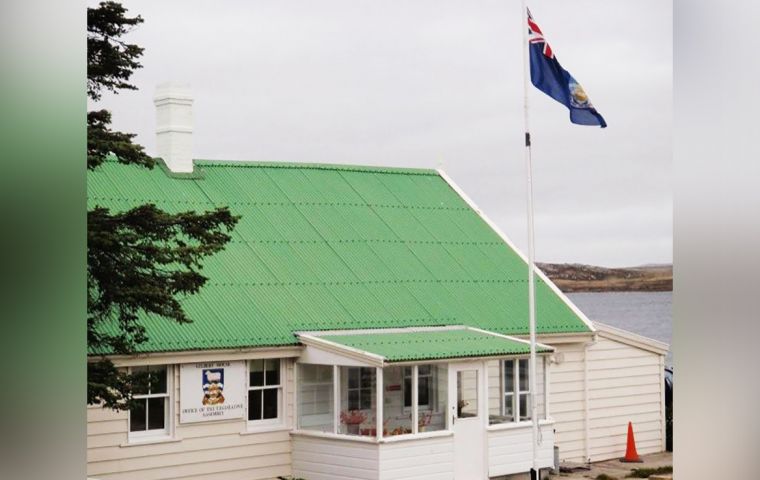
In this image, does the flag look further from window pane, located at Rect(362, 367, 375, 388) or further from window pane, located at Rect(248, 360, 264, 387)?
window pane, located at Rect(248, 360, 264, 387)

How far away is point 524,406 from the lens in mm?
7480

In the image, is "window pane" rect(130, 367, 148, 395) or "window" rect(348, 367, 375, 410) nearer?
"window pane" rect(130, 367, 148, 395)

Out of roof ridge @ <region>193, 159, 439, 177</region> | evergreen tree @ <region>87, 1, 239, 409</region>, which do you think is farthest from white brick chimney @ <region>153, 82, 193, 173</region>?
evergreen tree @ <region>87, 1, 239, 409</region>

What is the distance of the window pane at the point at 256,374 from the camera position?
6.55 meters

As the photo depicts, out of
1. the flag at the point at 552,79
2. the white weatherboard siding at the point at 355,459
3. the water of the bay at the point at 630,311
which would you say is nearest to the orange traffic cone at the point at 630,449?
the white weatherboard siding at the point at 355,459

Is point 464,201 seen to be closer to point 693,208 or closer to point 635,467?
point 635,467

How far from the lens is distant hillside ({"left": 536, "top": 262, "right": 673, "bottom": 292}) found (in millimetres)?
9945

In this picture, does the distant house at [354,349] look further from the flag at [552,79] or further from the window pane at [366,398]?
the flag at [552,79]

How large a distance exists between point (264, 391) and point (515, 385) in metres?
1.63

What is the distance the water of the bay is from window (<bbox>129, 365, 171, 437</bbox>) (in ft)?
22.4

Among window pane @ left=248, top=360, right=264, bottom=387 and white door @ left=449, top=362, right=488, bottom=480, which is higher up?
window pane @ left=248, top=360, right=264, bottom=387

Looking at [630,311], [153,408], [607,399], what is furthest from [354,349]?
[630,311]

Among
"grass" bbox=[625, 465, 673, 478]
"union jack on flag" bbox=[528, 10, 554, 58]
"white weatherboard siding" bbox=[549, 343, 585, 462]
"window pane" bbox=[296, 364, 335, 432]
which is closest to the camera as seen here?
"union jack on flag" bbox=[528, 10, 554, 58]

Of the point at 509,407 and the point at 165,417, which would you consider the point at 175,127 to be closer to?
the point at 165,417
